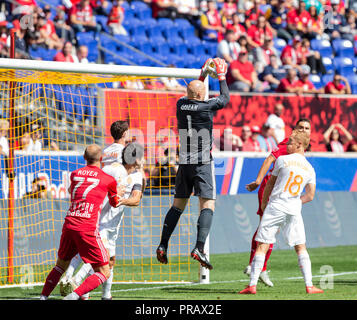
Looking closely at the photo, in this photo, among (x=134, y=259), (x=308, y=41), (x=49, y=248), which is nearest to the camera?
(x=49, y=248)

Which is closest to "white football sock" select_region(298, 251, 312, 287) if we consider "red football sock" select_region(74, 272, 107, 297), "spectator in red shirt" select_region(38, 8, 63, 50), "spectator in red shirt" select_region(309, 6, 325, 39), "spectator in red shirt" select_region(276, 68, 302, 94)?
"red football sock" select_region(74, 272, 107, 297)

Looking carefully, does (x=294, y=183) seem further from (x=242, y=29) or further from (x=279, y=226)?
(x=242, y=29)

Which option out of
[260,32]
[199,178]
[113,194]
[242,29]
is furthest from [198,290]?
[260,32]

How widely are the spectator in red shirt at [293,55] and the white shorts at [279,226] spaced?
45.8 ft

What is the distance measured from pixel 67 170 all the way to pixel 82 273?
4.97 m

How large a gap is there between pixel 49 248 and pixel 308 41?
14499 mm

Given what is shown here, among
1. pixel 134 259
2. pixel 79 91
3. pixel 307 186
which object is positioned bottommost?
pixel 134 259

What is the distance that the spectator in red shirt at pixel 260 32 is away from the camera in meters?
24.5

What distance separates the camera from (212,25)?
24.6 m

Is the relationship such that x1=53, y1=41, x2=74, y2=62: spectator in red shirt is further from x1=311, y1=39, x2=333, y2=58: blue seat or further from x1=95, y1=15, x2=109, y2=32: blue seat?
x1=311, y1=39, x2=333, y2=58: blue seat

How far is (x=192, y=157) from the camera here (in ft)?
32.1

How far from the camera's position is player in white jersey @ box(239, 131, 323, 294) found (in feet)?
31.5
